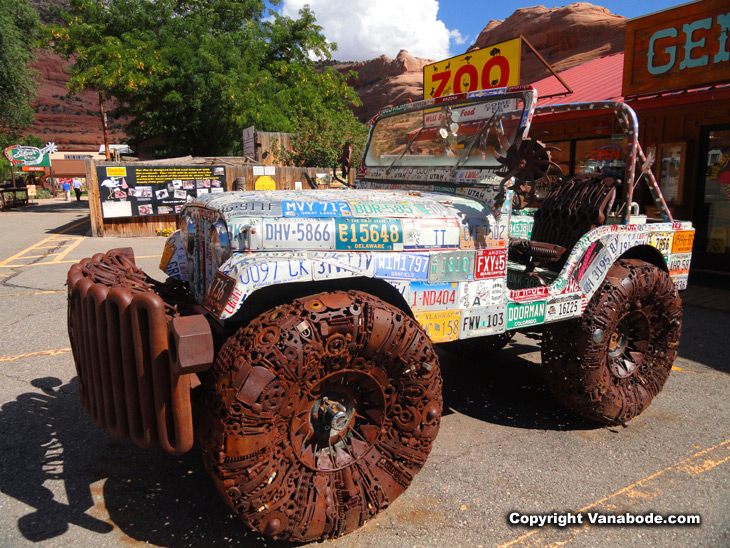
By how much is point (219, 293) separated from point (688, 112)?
8.85 meters

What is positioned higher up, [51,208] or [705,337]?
[51,208]

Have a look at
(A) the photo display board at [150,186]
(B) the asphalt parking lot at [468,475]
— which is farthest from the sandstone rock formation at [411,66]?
(B) the asphalt parking lot at [468,475]

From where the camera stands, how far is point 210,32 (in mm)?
21016

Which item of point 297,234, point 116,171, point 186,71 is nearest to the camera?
point 297,234

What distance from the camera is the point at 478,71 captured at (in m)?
10.7

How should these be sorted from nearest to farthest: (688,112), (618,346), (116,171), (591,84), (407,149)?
(618,346) < (407,149) < (688,112) < (591,84) < (116,171)

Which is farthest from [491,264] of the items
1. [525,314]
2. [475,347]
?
[475,347]

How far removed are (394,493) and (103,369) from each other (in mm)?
1490

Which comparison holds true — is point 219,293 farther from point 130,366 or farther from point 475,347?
point 475,347

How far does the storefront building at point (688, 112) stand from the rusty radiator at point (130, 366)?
7.06 meters

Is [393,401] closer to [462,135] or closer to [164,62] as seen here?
[462,135]

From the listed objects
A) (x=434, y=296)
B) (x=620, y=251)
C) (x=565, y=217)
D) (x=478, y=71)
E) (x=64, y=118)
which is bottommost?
(x=434, y=296)

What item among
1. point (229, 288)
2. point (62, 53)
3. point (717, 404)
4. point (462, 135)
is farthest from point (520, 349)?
point (62, 53)

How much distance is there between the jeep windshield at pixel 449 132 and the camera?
11.0 feet
